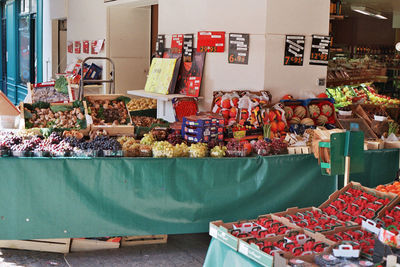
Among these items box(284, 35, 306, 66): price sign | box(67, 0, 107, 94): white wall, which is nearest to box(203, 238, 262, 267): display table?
box(284, 35, 306, 66): price sign

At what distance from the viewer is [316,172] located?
517cm

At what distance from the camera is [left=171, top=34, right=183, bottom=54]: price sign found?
25.4 ft

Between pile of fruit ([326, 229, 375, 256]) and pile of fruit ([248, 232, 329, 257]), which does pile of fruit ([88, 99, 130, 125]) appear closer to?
pile of fruit ([248, 232, 329, 257])

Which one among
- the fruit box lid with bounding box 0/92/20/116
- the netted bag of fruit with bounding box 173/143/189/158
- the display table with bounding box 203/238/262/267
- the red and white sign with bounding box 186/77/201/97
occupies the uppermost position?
the red and white sign with bounding box 186/77/201/97

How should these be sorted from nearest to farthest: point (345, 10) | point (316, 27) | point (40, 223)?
point (40, 223) < point (316, 27) < point (345, 10)

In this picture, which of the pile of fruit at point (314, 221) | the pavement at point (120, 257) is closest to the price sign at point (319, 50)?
the pavement at point (120, 257)

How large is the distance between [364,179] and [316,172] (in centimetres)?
65

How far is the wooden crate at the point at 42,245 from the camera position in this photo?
499cm

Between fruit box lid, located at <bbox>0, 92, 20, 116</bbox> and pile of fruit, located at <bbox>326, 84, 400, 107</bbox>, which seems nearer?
fruit box lid, located at <bbox>0, 92, 20, 116</bbox>

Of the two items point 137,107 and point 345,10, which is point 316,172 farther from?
point 345,10

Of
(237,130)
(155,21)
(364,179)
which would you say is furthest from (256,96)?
(155,21)

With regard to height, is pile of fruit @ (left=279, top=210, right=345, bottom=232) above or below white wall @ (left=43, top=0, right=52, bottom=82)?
below

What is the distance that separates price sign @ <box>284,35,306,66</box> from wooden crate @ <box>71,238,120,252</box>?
3.55 metres

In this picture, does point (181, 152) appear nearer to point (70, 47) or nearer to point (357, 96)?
point (357, 96)
